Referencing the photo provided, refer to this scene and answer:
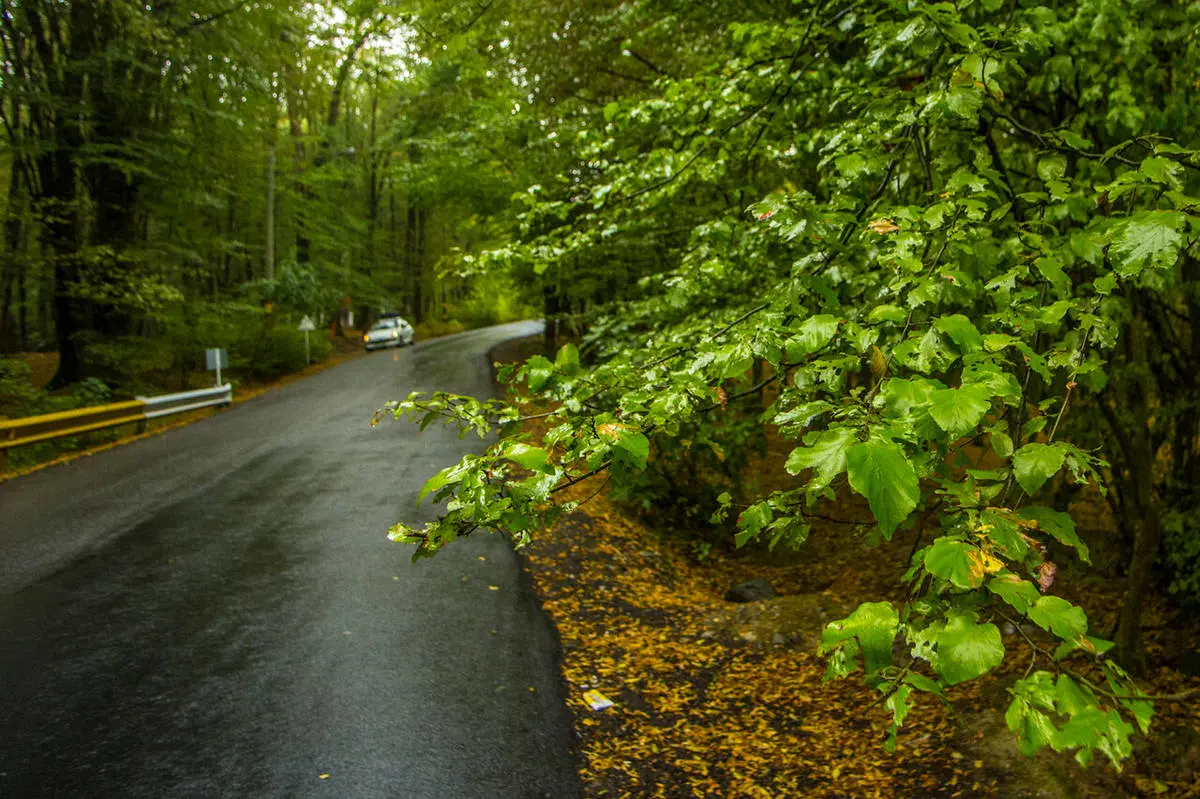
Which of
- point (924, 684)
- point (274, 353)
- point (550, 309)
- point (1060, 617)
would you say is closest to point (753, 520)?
point (924, 684)

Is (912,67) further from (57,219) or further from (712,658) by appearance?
(57,219)

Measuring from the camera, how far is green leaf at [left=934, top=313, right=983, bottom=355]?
6.61 ft

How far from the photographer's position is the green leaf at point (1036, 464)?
1.82 m

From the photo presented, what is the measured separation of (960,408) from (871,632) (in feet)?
1.82

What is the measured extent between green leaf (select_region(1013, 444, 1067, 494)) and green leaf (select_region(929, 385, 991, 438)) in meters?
0.25

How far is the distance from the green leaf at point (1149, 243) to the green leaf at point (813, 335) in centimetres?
75

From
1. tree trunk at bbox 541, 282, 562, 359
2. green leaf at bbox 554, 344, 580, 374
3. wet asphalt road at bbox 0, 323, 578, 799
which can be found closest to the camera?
green leaf at bbox 554, 344, 580, 374

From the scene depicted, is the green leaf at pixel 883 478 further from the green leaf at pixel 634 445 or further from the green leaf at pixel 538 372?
the green leaf at pixel 538 372

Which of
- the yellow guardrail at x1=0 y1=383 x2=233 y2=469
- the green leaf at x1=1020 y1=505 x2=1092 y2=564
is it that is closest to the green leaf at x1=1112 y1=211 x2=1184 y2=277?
the green leaf at x1=1020 y1=505 x2=1092 y2=564

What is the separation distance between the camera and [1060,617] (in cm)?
160

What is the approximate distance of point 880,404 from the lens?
191 centimetres

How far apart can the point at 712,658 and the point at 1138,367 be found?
3902 mm

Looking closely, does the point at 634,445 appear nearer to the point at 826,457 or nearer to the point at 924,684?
the point at 826,457

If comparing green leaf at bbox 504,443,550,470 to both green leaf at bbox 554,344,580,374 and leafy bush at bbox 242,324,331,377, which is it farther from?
leafy bush at bbox 242,324,331,377
